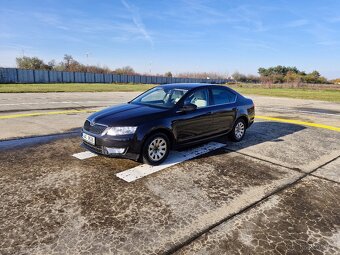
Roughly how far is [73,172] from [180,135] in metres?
2.07

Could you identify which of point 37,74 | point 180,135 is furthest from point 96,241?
point 37,74

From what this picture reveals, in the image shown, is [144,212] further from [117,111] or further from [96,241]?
[117,111]

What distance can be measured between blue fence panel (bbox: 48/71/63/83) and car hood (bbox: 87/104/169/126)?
44036 mm

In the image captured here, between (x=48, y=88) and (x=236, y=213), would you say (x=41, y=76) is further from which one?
(x=236, y=213)

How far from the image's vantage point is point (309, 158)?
19.1 ft

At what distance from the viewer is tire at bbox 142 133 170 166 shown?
4.85 m

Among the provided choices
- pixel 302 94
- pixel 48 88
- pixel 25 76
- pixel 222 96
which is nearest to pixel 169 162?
pixel 222 96

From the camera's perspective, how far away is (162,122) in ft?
16.3

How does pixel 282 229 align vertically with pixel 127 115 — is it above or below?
below

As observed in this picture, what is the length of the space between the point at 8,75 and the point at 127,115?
39.8 m

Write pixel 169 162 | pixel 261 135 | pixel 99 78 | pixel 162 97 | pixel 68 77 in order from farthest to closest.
A: pixel 99 78
pixel 68 77
pixel 261 135
pixel 162 97
pixel 169 162

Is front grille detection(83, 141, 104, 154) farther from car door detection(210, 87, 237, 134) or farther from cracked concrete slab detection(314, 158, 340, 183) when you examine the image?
cracked concrete slab detection(314, 158, 340, 183)

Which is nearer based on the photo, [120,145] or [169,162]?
[120,145]

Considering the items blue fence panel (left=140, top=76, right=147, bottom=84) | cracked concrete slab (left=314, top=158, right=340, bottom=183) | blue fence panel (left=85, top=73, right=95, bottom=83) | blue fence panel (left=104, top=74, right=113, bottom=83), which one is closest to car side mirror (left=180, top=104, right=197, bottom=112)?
cracked concrete slab (left=314, top=158, right=340, bottom=183)
